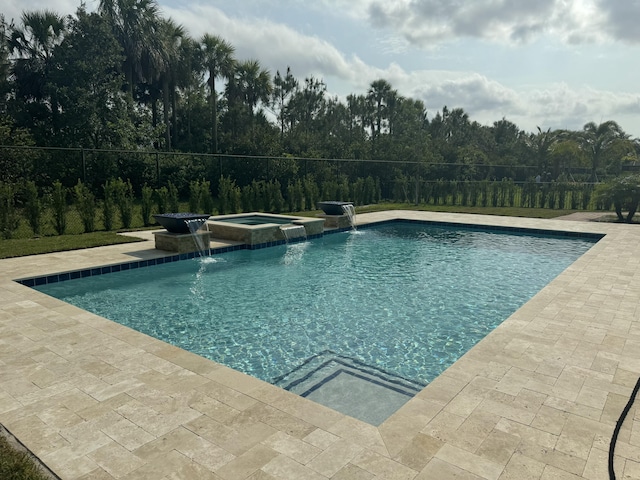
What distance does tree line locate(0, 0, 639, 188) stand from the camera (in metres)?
20.8

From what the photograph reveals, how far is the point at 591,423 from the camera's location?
2.85m

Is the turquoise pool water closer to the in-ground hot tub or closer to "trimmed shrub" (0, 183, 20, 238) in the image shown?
the in-ground hot tub

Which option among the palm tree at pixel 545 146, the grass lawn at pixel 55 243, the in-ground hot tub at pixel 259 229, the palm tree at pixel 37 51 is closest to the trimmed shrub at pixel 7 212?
the grass lawn at pixel 55 243

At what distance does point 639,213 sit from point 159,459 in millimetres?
19625

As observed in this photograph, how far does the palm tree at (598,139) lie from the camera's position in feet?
90.2

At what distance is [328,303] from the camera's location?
6.27m

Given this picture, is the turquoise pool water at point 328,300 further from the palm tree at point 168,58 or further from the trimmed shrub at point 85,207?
the palm tree at point 168,58

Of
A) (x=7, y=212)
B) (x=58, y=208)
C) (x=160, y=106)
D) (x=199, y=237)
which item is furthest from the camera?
(x=160, y=106)

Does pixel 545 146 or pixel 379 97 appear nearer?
pixel 545 146

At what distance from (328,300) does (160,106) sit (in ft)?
94.8

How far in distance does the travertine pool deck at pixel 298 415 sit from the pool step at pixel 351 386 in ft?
1.29

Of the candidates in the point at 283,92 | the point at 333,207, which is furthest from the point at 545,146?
the point at 333,207

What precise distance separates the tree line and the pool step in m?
11.5

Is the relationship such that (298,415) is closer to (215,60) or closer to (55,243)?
(55,243)
